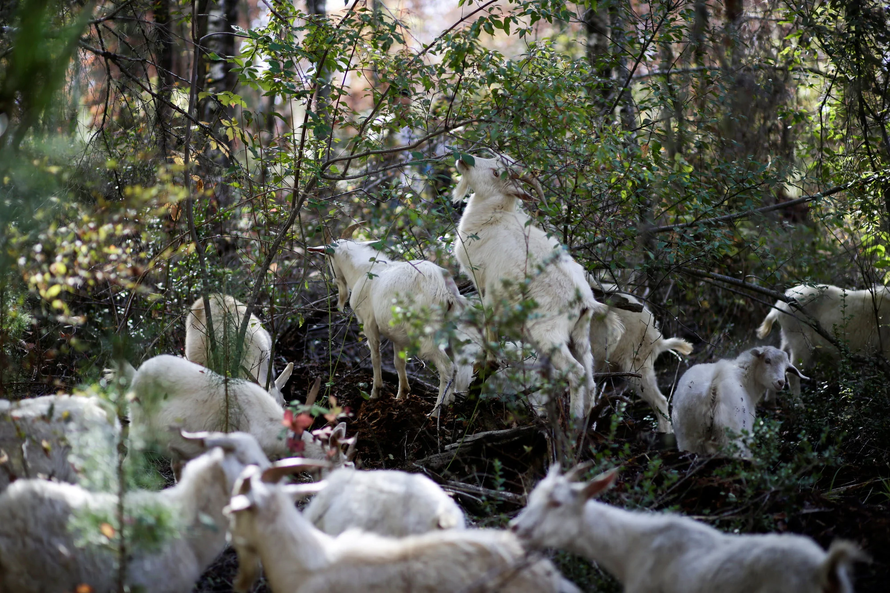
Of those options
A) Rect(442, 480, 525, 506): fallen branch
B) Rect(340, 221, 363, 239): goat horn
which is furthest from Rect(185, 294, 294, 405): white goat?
Rect(442, 480, 525, 506): fallen branch

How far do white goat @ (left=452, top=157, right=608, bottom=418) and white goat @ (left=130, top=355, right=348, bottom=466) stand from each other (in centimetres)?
166

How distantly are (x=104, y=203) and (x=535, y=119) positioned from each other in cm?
344

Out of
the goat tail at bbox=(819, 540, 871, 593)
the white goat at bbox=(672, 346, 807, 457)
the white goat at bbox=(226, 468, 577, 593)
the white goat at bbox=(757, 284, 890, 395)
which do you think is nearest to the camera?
the goat tail at bbox=(819, 540, 871, 593)

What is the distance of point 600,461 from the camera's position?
486 cm

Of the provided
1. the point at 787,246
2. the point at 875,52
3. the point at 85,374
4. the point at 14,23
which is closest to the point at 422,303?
the point at 85,374

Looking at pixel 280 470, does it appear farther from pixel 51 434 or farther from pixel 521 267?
pixel 521 267

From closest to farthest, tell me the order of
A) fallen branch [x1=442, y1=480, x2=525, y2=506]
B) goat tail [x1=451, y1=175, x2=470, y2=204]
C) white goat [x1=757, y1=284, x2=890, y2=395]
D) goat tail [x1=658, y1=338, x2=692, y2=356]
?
fallen branch [x1=442, y1=480, x2=525, y2=506] → goat tail [x1=658, y1=338, x2=692, y2=356] → goat tail [x1=451, y1=175, x2=470, y2=204] → white goat [x1=757, y1=284, x2=890, y2=395]

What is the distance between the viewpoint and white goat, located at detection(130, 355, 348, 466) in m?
4.85

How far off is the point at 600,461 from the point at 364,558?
2270mm

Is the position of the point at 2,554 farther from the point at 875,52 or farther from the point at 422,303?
the point at 875,52

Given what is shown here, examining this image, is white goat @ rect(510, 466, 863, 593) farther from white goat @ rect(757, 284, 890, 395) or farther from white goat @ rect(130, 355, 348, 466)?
white goat @ rect(757, 284, 890, 395)

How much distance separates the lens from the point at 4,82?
14.4 feet

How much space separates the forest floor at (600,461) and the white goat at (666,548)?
0.51m

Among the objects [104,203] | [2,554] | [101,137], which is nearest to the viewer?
[2,554]
